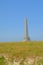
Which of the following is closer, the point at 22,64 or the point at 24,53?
the point at 22,64

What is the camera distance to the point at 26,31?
46594mm

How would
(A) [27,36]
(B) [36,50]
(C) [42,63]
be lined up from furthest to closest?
(A) [27,36], (B) [36,50], (C) [42,63]

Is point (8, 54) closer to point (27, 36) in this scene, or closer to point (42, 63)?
point (42, 63)

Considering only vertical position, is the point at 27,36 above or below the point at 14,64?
below

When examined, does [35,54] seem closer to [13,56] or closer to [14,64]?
[13,56]

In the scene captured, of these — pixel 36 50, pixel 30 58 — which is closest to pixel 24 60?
pixel 30 58

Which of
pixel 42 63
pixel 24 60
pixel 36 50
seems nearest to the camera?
pixel 42 63

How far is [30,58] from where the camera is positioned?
51.4 feet

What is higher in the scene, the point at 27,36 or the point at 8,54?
the point at 8,54

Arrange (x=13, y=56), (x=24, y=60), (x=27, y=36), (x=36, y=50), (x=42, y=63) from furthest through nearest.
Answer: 1. (x=27, y=36)
2. (x=36, y=50)
3. (x=13, y=56)
4. (x=24, y=60)
5. (x=42, y=63)

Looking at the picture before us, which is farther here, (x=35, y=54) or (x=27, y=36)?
(x=27, y=36)

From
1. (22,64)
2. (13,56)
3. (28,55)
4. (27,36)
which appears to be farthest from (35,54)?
(27,36)

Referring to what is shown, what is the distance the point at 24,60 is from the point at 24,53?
86.7 inches

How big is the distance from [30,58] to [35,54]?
1282mm
